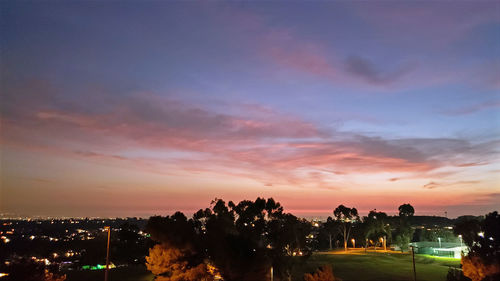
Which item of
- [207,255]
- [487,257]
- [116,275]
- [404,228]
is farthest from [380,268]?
[404,228]

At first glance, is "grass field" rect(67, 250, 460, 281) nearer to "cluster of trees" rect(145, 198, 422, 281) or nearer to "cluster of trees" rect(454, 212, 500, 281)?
"cluster of trees" rect(145, 198, 422, 281)

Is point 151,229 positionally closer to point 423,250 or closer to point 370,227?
point 423,250

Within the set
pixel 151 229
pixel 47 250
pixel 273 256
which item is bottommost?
pixel 47 250

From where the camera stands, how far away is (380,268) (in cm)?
5275

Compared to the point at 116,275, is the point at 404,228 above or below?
above

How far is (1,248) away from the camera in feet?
298

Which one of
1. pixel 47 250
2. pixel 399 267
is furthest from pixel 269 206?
pixel 47 250

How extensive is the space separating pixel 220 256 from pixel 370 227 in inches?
2741

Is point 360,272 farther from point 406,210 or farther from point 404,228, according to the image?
point 406,210

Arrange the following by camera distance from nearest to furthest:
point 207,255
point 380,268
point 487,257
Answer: point 487,257 < point 207,255 < point 380,268

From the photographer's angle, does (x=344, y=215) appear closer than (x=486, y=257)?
No

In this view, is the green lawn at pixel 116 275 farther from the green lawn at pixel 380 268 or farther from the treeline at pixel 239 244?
the green lawn at pixel 380 268

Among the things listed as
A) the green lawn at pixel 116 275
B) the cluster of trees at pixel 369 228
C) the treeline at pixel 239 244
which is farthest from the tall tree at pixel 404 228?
the green lawn at pixel 116 275

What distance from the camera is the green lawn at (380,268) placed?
1748 inches
